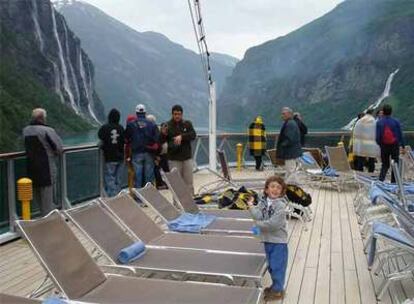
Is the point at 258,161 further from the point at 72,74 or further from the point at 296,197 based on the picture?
the point at 72,74

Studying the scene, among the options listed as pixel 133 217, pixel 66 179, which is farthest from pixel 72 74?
pixel 133 217

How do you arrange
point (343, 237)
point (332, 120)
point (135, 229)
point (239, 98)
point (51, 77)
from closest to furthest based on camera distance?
point (135, 229) < point (343, 237) < point (51, 77) < point (332, 120) < point (239, 98)

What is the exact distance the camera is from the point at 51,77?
7912 cm

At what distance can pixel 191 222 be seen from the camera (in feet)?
17.1

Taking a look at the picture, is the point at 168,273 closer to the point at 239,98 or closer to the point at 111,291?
the point at 111,291

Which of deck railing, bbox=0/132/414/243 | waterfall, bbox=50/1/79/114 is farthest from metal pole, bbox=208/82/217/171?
waterfall, bbox=50/1/79/114

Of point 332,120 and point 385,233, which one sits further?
point 332,120

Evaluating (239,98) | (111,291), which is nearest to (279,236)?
(111,291)

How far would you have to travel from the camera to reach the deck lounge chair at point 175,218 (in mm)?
4930

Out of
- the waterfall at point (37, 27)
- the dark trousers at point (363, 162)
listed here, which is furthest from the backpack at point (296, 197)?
the waterfall at point (37, 27)

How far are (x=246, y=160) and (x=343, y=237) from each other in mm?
7546

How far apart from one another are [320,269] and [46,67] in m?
79.3

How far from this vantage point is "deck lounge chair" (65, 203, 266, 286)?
143 inches

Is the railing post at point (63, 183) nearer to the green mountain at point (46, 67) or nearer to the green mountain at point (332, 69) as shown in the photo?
the green mountain at point (46, 67)
